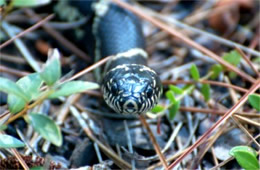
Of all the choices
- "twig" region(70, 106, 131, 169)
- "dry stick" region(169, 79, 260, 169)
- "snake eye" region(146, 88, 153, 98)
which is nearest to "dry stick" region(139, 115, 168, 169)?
"dry stick" region(169, 79, 260, 169)

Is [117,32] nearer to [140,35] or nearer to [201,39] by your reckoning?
[140,35]

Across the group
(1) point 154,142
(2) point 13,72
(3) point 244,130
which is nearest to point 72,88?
(1) point 154,142

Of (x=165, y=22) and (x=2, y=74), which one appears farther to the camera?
(x=165, y=22)

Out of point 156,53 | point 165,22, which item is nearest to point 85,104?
point 156,53

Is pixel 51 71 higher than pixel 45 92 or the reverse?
higher

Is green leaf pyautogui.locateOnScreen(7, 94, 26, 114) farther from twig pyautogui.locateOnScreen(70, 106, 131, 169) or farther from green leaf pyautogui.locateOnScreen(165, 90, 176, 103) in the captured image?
green leaf pyautogui.locateOnScreen(165, 90, 176, 103)

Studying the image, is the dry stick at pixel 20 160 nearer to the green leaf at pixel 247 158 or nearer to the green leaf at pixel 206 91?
the green leaf at pixel 247 158

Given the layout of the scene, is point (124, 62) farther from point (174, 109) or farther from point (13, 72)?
point (13, 72)
